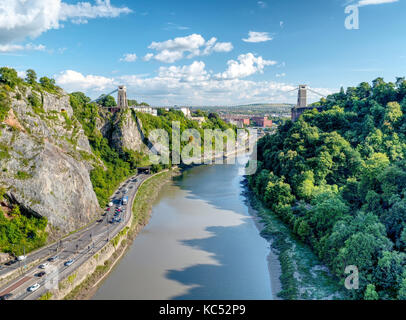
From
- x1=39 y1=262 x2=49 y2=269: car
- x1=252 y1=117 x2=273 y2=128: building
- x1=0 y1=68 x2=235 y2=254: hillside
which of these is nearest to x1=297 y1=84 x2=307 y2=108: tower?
x1=0 y1=68 x2=235 y2=254: hillside

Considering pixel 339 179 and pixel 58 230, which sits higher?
pixel 339 179

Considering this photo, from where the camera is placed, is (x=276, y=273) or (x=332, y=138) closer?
(x=276, y=273)

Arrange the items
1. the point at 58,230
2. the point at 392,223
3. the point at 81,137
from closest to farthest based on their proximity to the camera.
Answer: the point at 392,223
the point at 58,230
the point at 81,137

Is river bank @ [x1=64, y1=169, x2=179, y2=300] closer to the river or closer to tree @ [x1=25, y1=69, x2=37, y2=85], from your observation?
the river

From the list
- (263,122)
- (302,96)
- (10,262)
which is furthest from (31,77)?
(263,122)

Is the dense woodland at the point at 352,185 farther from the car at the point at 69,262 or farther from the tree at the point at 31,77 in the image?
the tree at the point at 31,77
